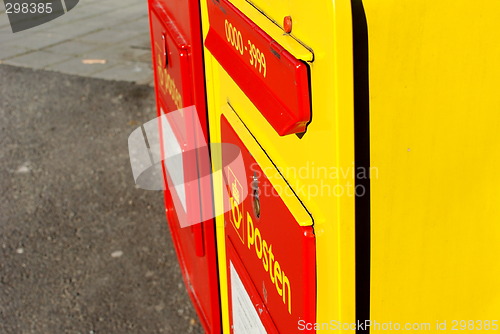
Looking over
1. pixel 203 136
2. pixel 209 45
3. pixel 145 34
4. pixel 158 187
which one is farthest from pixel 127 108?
pixel 209 45

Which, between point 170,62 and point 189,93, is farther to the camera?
point 170,62

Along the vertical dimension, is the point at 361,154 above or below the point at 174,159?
above

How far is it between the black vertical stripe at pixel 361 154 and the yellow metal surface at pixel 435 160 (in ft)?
0.05

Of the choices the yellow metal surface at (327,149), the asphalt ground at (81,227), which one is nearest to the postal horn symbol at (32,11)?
the asphalt ground at (81,227)

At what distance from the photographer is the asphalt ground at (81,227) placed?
3074 mm

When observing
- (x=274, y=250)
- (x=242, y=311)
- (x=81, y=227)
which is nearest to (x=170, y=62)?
(x=242, y=311)

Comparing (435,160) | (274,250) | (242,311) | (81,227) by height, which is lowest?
(81,227)

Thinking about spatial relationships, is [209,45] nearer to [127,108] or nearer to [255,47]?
[255,47]

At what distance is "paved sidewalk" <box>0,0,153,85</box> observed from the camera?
573cm

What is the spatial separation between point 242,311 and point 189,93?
0.64 metres

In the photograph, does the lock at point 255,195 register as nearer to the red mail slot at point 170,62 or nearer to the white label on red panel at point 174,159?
the red mail slot at point 170,62

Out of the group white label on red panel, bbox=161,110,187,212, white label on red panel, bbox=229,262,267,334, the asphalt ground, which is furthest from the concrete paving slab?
white label on red panel, bbox=229,262,267,334

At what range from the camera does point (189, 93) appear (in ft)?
6.73

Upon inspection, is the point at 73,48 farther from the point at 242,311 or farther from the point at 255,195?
the point at 255,195
